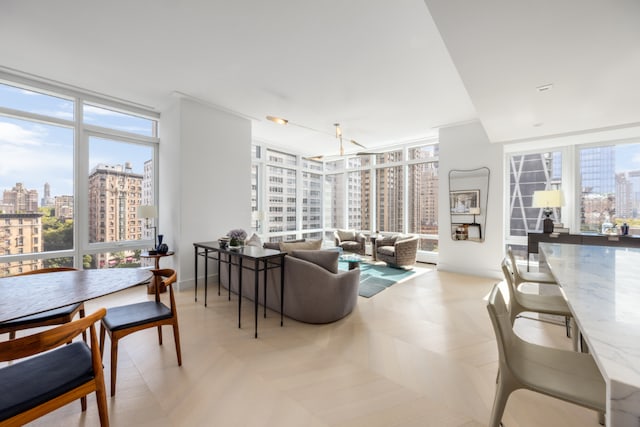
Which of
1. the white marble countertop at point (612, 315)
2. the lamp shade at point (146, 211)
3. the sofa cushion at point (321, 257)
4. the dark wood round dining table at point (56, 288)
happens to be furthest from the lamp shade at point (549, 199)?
the lamp shade at point (146, 211)

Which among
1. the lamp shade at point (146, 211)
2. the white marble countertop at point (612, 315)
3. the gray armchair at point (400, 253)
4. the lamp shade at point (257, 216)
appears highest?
the lamp shade at point (146, 211)

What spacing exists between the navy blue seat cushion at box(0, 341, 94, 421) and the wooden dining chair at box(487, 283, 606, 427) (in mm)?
2061

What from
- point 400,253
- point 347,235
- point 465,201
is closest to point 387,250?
point 400,253

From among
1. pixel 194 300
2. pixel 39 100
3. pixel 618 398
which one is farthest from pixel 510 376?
pixel 39 100

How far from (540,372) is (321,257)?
2.19 m

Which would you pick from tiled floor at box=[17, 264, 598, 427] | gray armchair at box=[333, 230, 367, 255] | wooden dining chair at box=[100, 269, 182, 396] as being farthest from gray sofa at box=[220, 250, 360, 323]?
gray armchair at box=[333, 230, 367, 255]

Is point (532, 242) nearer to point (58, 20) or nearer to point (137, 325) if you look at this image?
point (137, 325)

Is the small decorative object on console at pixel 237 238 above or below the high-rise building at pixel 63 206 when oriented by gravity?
below

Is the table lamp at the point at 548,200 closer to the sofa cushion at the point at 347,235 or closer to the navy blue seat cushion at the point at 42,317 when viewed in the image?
the sofa cushion at the point at 347,235

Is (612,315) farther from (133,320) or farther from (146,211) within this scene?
(146,211)

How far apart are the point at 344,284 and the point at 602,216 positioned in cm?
487

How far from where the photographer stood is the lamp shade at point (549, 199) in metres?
4.18

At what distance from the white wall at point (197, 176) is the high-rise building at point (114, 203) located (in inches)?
17.1

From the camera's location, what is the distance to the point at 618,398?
620 mm
